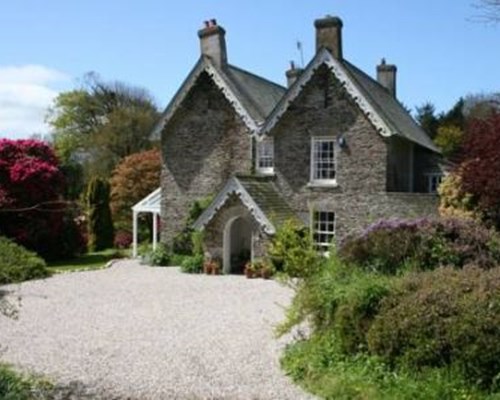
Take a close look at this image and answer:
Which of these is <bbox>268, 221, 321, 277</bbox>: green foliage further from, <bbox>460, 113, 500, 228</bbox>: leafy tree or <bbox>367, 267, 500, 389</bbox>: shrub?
<bbox>460, 113, 500, 228</bbox>: leafy tree

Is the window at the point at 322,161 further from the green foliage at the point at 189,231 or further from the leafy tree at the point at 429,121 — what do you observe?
the leafy tree at the point at 429,121

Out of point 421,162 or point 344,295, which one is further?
point 421,162

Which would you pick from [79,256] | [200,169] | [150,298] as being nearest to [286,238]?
[150,298]

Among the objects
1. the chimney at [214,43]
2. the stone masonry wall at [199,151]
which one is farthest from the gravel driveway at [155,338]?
the chimney at [214,43]

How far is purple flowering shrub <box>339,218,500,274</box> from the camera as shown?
13250 millimetres

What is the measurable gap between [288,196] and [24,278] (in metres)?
10.7

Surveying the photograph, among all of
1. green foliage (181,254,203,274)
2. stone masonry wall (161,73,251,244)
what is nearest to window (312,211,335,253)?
stone masonry wall (161,73,251,244)

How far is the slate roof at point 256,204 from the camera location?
75.7 feet

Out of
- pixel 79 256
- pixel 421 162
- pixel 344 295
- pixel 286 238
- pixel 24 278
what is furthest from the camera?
pixel 79 256

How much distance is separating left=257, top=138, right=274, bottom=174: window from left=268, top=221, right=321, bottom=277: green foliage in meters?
3.39

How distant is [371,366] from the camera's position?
29.3ft

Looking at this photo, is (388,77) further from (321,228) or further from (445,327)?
(445,327)

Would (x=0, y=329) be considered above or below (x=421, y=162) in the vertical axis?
below

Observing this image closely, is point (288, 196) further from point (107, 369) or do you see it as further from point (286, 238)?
point (107, 369)
